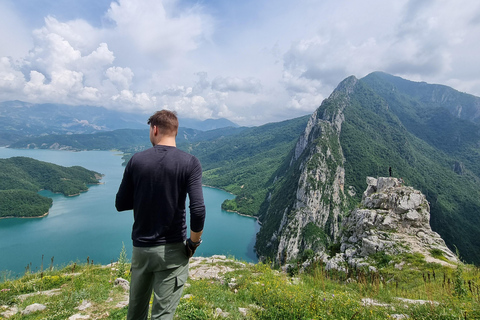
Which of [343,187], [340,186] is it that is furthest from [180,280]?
[343,187]

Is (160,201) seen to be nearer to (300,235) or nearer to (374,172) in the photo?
(300,235)

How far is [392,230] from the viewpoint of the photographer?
530 inches

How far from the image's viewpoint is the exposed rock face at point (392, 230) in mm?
11688

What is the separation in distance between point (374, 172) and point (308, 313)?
129 metres

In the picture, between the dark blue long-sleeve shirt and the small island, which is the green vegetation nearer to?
the dark blue long-sleeve shirt

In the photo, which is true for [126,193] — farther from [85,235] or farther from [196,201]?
[85,235]

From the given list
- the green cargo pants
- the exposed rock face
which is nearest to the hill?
the exposed rock face

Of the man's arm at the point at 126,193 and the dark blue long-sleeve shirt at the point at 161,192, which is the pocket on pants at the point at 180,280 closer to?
the dark blue long-sleeve shirt at the point at 161,192

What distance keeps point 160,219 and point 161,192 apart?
31cm

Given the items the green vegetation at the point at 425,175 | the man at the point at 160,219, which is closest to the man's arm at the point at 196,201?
the man at the point at 160,219

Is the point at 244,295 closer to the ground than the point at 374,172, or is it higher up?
closer to the ground

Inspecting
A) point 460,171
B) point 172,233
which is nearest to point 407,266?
point 172,233

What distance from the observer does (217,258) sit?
1144cm

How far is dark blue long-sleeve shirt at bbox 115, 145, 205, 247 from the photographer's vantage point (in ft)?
8.13
